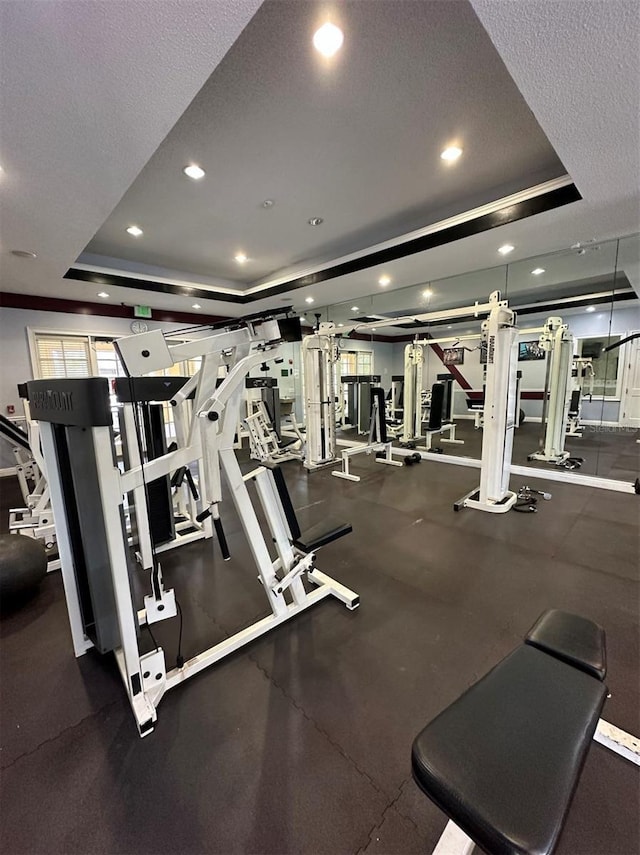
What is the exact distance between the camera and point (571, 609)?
2098 mm

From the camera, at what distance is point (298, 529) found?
2.03m

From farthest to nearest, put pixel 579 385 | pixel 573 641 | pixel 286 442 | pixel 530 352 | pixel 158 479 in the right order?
1. pixel 530 352
2. pixel 286 442
3. pixel 579 385
4. pixel 158 479
5. pixel 573 641

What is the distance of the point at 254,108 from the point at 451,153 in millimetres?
1567

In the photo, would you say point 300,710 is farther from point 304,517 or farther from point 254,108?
point 254,108

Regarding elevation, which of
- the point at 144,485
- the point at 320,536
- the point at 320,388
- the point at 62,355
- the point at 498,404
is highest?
the point at 62,355

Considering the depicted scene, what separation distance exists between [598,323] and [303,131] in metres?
5.03

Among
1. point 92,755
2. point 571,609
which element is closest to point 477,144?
point 571,609

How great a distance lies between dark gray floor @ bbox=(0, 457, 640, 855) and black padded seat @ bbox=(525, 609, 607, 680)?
23.2 inches

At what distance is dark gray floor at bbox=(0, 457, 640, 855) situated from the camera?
3.67ft

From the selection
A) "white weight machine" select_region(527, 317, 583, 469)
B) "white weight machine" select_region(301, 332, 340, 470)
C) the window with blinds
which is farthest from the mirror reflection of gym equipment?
the window with blinds

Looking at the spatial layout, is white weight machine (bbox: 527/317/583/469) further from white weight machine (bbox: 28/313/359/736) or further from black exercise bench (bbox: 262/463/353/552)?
white weight machine (bbox: 28/313/359/736)

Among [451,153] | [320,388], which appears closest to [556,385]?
[320,388]

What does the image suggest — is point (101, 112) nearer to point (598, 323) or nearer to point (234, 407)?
point (234, 407)

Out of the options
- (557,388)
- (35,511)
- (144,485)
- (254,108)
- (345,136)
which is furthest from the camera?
(557,388)
